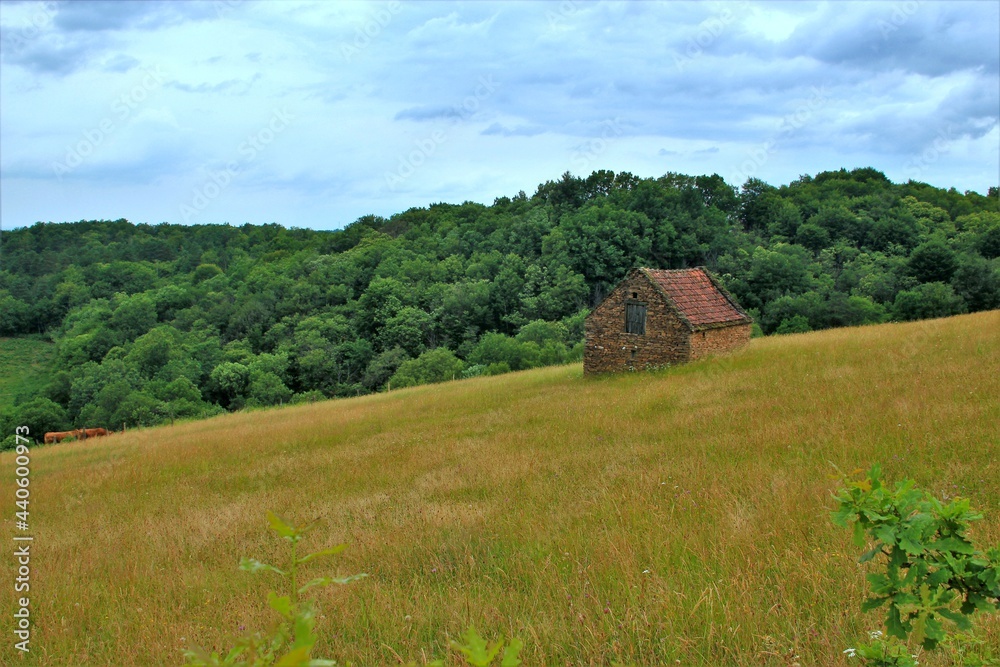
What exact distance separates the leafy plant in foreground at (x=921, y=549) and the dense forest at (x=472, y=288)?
152 ft

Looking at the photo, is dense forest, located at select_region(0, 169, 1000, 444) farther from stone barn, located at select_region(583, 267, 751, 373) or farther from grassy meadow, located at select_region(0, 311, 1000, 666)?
grassy meadow, located at select_region(0, 311, 1000, 666)

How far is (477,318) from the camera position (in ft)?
222

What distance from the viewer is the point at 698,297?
25.0 m

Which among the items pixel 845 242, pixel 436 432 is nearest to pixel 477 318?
pixel 845 242

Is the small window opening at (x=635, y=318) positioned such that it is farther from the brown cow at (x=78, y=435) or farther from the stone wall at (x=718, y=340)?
the brown cow at (x=78, y=435)

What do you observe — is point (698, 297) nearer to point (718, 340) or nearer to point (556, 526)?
point (718, 340)

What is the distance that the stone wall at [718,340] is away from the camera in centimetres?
2308

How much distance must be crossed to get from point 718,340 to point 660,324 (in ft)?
7.95

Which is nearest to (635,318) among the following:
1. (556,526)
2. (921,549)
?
(556,526)

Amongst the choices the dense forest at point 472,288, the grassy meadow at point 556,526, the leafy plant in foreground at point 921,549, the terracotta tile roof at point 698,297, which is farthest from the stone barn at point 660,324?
the dense forest at point 472,288

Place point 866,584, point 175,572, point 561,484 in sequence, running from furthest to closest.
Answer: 1. point 561,484
2. point 175,572
3. point 866,584

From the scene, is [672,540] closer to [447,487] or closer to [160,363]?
[447,487]

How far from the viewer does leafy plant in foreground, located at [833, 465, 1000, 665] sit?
261 cm

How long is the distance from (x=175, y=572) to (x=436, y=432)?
32.0ft
